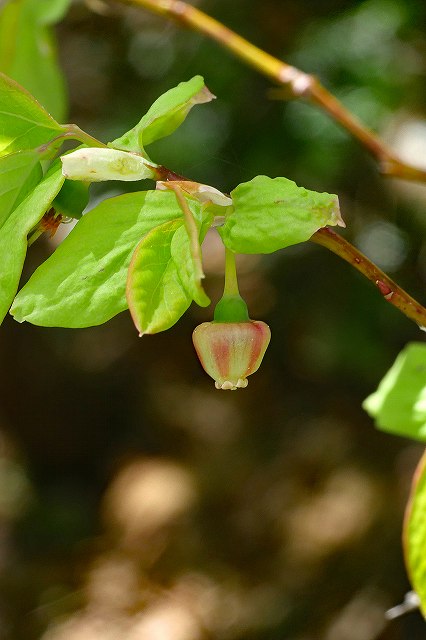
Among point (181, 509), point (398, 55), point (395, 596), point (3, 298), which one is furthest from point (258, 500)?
point (3, 298)

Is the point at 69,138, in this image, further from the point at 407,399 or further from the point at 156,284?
the point at 407,399

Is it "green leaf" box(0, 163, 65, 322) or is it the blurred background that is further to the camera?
the blurred background

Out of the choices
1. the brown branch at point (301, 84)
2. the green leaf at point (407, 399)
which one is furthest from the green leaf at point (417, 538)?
the brown branch at point (301, 84)

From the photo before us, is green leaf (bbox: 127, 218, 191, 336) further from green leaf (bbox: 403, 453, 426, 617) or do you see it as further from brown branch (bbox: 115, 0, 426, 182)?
brown branch (bbox: 115, 0, 426, 182)

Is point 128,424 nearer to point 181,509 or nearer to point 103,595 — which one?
point 181,509

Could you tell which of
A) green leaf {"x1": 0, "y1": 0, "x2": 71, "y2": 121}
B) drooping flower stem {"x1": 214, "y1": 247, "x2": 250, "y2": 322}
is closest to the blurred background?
green leaf {"x1": 0, "y1": 0, "x2": 71, "y2": 121}

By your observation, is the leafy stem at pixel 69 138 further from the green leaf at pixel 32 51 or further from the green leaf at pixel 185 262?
the green leaf at pixel 32 51

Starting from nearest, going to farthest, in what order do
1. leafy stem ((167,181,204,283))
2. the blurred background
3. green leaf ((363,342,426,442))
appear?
leafy stem ((167,181,204,283)), green leaf ((363,342,426,442)), the blurred background
